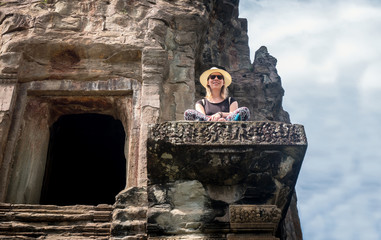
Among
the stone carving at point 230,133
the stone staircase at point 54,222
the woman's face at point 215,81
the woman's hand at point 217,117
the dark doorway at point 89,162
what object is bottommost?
the stone staircase at point 54,222

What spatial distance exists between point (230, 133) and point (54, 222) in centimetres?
270

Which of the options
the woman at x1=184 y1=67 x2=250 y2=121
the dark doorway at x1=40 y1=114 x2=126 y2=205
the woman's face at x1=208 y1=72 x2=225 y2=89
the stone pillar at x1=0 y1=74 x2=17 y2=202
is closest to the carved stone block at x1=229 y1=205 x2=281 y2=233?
the woman at x1=184 y1=67 x2=250 y2=121

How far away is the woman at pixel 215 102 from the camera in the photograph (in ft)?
23.6

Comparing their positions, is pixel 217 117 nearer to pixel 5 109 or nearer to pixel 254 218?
pixel 254 218

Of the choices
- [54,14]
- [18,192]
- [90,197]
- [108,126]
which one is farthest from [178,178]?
[90,197]

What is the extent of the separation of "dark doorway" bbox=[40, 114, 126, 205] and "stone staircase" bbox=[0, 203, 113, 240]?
461 centimetres

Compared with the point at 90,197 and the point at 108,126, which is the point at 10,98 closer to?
the point at 108,126

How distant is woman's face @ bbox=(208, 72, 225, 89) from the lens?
8.05 meters

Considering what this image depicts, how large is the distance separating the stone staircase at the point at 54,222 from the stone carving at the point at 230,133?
1734 mm

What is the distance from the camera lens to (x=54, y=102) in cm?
884

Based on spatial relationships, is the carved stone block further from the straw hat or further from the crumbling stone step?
the straw hat

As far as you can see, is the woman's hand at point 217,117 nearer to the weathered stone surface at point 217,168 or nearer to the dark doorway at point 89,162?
the weathered stone surface at point 217,168

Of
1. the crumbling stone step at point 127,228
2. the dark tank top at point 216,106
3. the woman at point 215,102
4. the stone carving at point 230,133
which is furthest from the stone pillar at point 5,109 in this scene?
the stone carving at point 230,133

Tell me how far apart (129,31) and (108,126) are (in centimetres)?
391
